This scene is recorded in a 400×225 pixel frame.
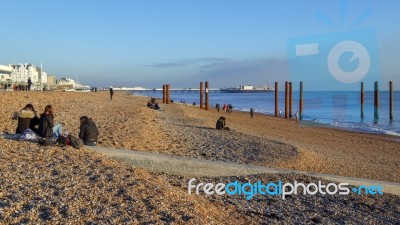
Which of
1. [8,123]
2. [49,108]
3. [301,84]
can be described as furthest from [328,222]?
[301,84]

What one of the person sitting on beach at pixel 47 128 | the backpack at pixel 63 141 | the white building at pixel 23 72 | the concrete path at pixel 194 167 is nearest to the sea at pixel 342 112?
the concrete path at pixel 194 167

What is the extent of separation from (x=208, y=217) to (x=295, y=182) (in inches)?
104

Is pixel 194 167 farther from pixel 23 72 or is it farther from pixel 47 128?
pixel 23 72

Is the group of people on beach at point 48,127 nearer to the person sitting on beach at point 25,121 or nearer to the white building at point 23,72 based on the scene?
the person sitting on beach at point 25,121

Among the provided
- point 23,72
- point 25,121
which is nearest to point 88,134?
point 25,121

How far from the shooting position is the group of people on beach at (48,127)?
842cm

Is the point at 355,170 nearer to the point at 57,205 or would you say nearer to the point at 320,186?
the point at 320,186

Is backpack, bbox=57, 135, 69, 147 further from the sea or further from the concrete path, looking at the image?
the sea

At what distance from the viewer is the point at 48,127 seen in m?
8.48

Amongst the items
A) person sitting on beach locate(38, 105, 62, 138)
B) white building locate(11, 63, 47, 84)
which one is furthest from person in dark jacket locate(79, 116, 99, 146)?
white building locate(11, 63, 47, 84)

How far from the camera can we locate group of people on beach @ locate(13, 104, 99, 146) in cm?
842

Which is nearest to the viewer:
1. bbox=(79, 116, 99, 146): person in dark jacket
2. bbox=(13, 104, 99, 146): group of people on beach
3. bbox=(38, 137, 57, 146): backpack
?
bbox=(38, 137, 57, 146): backpack

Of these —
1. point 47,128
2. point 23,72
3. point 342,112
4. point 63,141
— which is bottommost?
point 342,112

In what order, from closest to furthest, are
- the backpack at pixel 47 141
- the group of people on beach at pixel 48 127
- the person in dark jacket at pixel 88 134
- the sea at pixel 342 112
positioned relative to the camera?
the backpack at pixel 47 141 < the group of people on beach at pixel 48 127 < the person in dark jacket at pixel 88 134 < the sea at pixel 342 112
